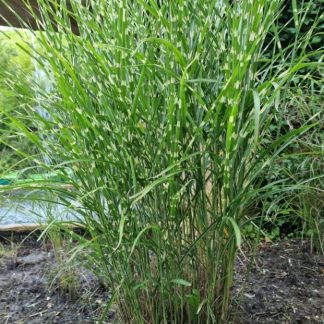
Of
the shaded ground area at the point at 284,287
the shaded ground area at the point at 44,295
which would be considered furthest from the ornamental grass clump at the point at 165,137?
the shaded ground area at the point at 44,295

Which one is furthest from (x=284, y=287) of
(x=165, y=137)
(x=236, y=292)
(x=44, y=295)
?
(x=165, y=137)

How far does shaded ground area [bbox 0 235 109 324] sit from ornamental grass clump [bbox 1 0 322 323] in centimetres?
45

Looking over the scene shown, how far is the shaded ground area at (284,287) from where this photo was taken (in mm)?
1641

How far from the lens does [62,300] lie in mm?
1852

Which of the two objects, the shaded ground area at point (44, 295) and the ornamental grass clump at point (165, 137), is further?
the shaded ground area at point (44, 295)

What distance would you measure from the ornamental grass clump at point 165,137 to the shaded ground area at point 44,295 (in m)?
0.45

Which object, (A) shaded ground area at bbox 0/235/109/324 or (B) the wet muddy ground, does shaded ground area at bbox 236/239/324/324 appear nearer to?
(B) the wet muddy ground

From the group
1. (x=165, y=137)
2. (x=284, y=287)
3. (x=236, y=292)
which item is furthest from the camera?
(x=284, y=287)

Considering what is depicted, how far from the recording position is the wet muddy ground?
1668 mm

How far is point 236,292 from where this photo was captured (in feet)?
5.77

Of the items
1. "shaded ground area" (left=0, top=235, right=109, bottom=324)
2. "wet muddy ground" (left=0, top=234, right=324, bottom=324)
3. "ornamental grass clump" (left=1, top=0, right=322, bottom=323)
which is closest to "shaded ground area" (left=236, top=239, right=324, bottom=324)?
"wet muddy ground" (left=0, top=234, right=324, bottom=324)

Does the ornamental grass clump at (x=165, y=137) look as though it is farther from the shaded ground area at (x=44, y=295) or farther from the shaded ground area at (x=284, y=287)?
the shaded ground area at (x=44, y=295)

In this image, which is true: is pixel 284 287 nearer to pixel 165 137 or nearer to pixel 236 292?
pixel 236 292

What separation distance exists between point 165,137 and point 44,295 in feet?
3.51
